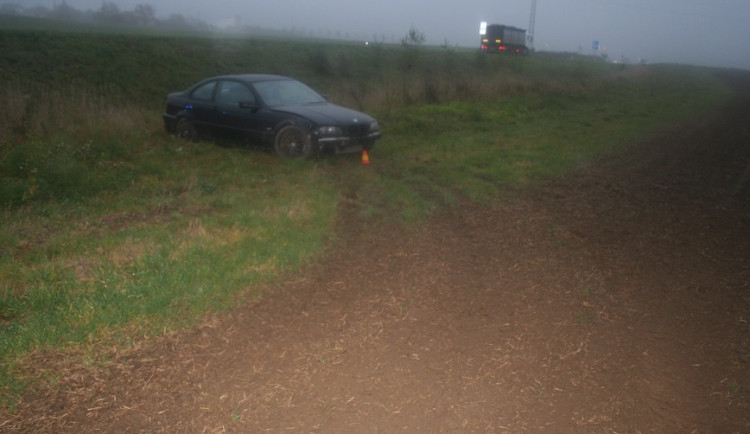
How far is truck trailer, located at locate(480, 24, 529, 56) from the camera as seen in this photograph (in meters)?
62.8

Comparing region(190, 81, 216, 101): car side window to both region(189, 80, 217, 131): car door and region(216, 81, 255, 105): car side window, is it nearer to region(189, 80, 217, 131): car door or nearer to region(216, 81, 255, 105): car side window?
region(189, 80, 217, 131): car door

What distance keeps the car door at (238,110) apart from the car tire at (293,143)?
1.59ft

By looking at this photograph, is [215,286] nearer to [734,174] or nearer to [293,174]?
[293,174]

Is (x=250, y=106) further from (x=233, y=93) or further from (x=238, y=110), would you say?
(x=233, y=93)

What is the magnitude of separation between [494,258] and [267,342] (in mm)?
2995

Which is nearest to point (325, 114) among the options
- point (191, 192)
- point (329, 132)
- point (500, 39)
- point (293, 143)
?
point (329, 132)

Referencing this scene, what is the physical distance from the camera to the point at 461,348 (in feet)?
15.6

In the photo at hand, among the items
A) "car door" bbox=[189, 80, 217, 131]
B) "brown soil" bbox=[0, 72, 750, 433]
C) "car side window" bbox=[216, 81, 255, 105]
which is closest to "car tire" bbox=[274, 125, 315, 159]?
"car side window" bbox=[216, 81, 255, 105]

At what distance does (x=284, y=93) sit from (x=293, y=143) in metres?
1.48

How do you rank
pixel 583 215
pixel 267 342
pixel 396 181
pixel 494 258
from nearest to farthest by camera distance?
pixel 267 342
pixel 494 258
pixel 583 215
pixel 396 181

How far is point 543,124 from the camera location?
19.0 metres

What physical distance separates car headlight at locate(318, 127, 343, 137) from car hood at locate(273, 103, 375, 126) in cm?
10

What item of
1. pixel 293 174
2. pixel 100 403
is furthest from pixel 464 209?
pixel 100 403

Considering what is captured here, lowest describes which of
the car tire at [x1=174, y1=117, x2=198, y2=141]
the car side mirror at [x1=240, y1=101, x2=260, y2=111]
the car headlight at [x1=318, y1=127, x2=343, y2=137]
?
the car tire at [x1=174, y1=117, x2=198, y2=141]
